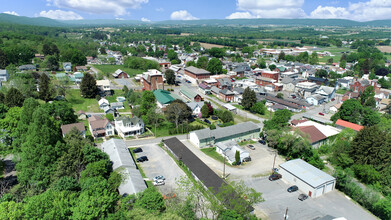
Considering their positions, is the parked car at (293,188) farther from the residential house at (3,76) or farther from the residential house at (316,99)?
the residential house at (3,76)

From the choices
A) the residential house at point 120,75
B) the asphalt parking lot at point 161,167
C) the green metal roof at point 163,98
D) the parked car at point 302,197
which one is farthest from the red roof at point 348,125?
the residential house at point 120,75

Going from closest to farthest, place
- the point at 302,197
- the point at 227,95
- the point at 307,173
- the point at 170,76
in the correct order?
1. the point at 302,197
2. the point at 307,173
3. the point at 227,95
4. the point at 170,76

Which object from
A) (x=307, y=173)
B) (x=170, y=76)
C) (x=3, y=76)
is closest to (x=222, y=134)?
(x=307, y=173)

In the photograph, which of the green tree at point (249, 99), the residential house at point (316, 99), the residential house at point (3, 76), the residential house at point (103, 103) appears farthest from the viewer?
the residential house at point (3, 76)

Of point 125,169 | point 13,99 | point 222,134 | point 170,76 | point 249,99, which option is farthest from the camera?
point 170,76

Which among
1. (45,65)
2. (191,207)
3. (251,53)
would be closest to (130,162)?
(191,207)

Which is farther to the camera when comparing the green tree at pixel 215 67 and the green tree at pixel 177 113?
the green tree at pixel 215 67

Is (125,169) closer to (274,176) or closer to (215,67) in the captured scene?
(274,176)
